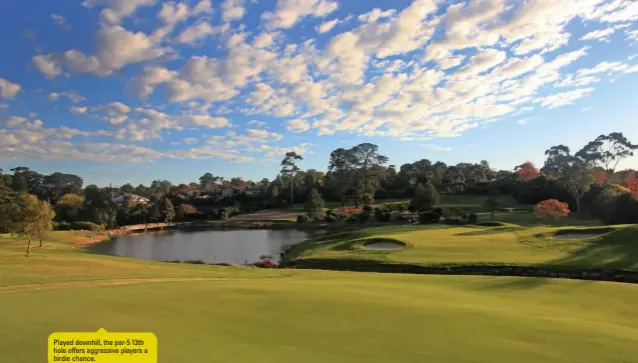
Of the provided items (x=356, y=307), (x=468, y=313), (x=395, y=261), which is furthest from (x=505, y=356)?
(x=395, y=261)

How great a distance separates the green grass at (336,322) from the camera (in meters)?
7.41

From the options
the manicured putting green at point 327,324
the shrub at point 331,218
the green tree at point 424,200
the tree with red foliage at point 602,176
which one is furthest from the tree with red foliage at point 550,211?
the tree with red foliage at point 602,176

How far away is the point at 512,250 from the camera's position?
28375 mm

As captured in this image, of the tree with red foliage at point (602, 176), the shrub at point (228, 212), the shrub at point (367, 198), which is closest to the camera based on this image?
the tree with red foliage at point (602, 176)

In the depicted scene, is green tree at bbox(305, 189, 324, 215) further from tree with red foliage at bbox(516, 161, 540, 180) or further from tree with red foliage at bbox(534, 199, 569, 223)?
tree with red foliage at bbox(516, 161, 540, 180)

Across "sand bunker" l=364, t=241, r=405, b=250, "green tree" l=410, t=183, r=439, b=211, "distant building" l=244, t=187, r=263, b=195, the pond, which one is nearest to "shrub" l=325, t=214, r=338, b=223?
the pond

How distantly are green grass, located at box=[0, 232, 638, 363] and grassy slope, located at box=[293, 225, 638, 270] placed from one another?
387 inches

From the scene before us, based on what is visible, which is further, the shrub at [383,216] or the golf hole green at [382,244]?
the shrub at [383,216]

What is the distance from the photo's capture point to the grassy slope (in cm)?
2420

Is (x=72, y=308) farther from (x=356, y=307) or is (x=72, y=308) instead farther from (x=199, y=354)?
(x=356, y=307)

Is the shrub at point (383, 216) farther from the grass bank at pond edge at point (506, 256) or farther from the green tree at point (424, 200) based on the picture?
the grass bank at pond edge at point (506, 256)

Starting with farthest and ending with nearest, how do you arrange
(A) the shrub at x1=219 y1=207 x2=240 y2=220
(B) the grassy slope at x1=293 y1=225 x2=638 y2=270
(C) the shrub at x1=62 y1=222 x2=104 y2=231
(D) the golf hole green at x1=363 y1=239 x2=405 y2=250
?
(A) the shrub at x1=219 y1=207 x2=240 y2=220 < (C) the shrub at x1=62 y1=222 x2=104 y2=231 < (D) the golf hole green at x1=363 y1=239 x2=405 y2=250 < (B) the grassy slope at x1=293 y1=225 x2=638 y2=270

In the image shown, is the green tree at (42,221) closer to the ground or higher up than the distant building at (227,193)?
closer to the ground

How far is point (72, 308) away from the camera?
1021 cm
